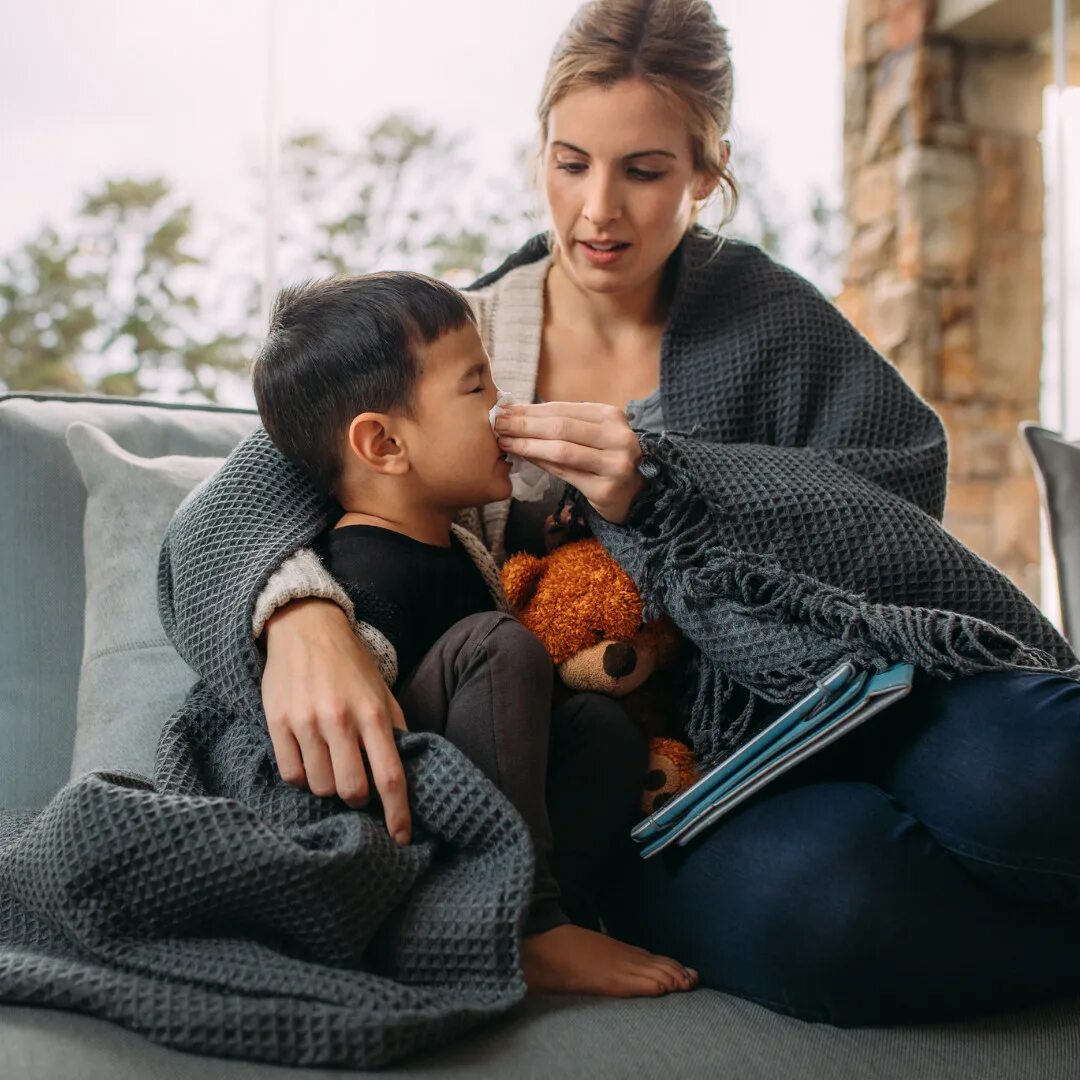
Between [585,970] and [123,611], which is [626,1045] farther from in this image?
[123,611]

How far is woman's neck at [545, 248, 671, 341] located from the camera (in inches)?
60.6

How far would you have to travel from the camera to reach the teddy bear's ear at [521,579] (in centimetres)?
123

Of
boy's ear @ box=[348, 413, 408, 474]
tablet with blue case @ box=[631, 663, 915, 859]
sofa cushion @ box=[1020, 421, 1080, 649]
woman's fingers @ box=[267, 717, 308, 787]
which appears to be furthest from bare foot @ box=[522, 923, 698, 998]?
sofa cushion @ box=[1020, 421, 1080, 649]

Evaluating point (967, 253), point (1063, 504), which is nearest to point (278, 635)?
point (1063, 504)

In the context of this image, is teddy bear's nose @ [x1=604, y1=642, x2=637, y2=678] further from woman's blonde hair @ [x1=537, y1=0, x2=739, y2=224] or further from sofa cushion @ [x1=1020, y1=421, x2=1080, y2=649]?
sofa cushion @ [x1=1020, y1=421, x2=1080, y2=649]

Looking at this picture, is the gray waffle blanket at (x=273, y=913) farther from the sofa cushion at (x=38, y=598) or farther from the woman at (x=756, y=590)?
the sofa cushion at (x=38, y=598)

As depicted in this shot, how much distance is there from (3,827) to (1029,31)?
3.51 m

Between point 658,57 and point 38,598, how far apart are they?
0.94 m

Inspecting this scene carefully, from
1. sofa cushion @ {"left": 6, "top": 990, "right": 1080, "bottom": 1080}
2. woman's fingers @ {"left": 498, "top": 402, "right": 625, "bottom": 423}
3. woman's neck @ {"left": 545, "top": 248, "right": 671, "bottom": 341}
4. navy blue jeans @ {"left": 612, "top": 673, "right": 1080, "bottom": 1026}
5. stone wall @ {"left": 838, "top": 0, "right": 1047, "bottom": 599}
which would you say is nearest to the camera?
sofa cushion @ {"left": 6, "top": 990, "right": 1080, "bottom": 1080}

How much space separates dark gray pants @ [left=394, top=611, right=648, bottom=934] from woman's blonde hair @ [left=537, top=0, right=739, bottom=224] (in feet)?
2.22

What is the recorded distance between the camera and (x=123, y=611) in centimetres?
129

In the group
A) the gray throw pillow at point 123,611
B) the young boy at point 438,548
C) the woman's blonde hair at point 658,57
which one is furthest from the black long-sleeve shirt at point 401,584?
the woman's blonde hair at point 658,57

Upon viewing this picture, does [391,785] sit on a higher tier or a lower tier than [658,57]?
lower

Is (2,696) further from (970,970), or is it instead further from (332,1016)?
(970,970)
